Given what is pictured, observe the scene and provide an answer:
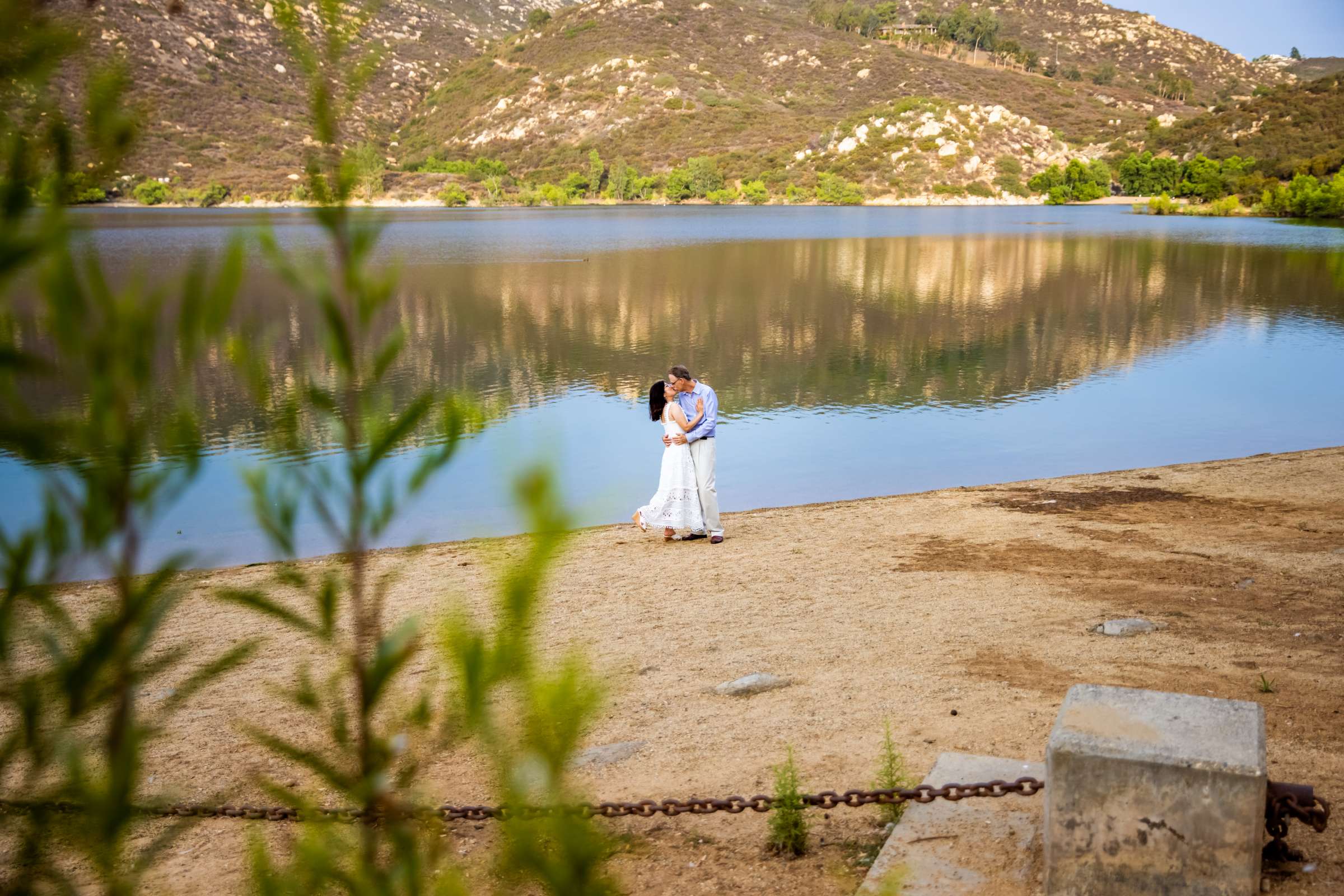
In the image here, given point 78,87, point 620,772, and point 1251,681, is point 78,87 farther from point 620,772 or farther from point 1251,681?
point 1251,681

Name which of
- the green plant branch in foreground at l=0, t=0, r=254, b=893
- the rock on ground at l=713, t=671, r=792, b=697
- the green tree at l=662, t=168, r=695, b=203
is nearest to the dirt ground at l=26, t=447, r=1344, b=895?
the rock on ground at l=713, t=671, r=792, b=697

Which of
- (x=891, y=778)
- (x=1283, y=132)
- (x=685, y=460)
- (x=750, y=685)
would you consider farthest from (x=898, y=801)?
Answer: (x=1283, y=132)

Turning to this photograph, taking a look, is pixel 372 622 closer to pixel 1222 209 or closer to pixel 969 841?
pixel 969 841

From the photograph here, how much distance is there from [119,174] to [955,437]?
1919 centimetres

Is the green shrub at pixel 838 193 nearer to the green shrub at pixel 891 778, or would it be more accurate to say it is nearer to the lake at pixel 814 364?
the lake at pixel 814 364

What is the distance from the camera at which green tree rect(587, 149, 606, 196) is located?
15138cm

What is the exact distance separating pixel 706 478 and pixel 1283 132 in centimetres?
12317

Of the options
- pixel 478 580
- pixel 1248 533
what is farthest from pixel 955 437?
pixel 478 580

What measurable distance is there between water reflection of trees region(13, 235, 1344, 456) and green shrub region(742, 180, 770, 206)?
273 feet

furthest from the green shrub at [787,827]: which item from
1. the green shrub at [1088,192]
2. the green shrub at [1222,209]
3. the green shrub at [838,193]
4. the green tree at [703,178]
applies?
the green shrub at [1088,192]

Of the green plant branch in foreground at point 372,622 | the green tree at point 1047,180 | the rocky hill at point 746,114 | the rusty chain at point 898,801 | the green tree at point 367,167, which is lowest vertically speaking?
the rusty chain at point 898,801

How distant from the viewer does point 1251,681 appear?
6.84m

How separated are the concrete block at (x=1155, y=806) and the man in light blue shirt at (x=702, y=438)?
7.44 metres

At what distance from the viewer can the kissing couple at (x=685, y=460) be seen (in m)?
11.5
